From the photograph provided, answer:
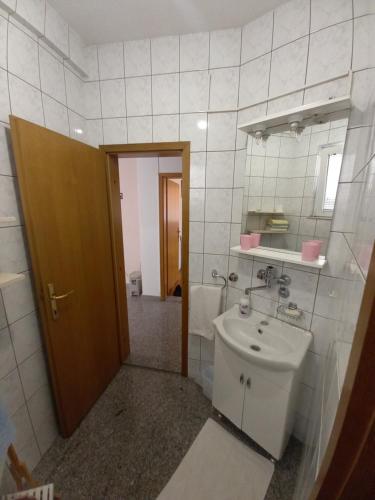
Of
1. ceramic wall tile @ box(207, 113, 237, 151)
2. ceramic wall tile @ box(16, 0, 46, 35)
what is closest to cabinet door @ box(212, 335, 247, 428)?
ceramic wall tile @ box(207, 113, 237, 151)

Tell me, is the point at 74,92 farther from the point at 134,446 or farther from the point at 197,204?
the point at 134,446

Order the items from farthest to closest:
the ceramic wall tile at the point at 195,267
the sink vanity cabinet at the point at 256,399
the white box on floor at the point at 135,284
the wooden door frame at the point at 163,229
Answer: the white box on floor at the point at 135,284 < the wooden door frame at the point at 163,229 < the ceramic wall tile at the point at 195,267 < the sink vanity cabinet at the point at 256,399

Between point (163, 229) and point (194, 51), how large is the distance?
2.12 m

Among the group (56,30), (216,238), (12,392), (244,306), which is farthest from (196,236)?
(56,30)

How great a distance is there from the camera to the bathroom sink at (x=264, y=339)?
1.05 m

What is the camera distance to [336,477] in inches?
12.6

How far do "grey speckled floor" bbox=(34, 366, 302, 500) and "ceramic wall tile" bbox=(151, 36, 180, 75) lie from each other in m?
2.43

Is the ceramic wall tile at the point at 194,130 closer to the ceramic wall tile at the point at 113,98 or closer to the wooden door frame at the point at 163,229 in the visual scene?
the ceramic wall tile at the point at 113,98

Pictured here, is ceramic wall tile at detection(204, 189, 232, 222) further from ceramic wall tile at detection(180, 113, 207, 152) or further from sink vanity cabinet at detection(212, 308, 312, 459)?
sink vanity cabinet at detection(212, 308, 312, 459)

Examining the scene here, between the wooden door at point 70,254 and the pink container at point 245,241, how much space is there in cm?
104

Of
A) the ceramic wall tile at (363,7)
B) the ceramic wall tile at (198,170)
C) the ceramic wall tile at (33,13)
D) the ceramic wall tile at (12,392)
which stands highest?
the ceramic wall tile at (33,13)

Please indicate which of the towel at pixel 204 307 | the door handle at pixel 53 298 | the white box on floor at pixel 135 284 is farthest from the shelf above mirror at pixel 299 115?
the white box on floor at pixel 135 284

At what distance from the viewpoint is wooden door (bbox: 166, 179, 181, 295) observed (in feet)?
10.9

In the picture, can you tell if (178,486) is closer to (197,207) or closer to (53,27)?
(197,207)
